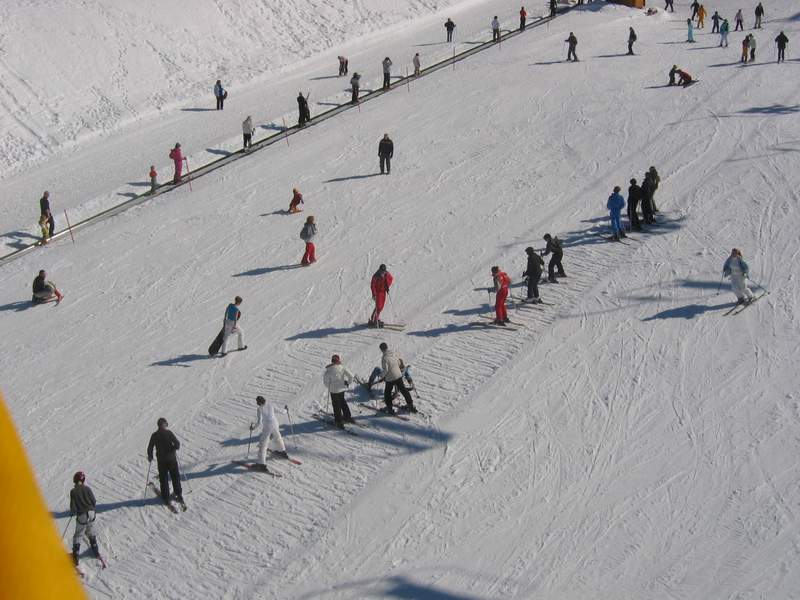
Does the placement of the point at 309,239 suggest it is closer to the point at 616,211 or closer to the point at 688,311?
the point at 616,211

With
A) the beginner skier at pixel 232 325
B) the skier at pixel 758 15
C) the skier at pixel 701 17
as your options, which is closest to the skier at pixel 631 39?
the skier at pixel 701 17

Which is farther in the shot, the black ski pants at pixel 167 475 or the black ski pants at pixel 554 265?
the black ski pants at pixel 554 265

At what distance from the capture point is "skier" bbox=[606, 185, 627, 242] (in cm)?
1977

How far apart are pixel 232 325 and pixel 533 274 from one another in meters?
5.37

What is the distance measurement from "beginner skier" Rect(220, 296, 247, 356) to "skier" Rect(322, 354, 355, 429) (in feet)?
10.7

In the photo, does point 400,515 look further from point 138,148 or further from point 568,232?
point 138,148

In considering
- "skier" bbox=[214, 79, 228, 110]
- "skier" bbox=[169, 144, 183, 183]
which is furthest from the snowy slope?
"skier" bbox=[214, 79, 228, 110]

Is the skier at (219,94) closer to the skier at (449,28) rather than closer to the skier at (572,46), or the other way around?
the skier at (449,28)

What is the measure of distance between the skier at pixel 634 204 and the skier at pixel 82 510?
12671 millimetres

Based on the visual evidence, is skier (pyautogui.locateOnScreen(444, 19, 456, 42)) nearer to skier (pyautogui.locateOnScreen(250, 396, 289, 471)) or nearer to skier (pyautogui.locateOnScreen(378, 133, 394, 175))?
skier (pyautogui.locateOnScreen(378, 133, 394, 175))

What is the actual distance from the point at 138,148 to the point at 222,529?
21.7m

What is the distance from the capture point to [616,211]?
19.9 metres

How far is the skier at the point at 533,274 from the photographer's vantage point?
56.9 feet

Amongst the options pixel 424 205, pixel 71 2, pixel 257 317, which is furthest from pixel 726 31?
pixel 71 2
